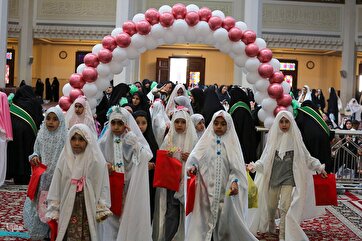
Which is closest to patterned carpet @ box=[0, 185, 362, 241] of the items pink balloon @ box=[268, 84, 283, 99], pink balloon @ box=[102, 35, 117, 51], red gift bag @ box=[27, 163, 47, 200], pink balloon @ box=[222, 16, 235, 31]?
red gift bag @ box=[27, 163, 47, 200]

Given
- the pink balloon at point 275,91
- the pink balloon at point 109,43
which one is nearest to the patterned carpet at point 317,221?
the pink balloon at point 275,91

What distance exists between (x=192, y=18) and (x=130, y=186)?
421 cm

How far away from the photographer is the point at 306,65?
2717 centimetres

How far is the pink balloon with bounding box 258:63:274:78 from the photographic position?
9.45 meters

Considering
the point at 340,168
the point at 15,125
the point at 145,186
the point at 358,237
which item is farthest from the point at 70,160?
Result: the point at 340,168

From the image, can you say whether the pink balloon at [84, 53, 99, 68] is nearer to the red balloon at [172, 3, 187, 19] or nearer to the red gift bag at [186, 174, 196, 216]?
the red balloon at [172, 3, 187, 19]

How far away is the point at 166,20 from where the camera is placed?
942 cm

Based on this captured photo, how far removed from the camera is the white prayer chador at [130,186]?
5.79 m

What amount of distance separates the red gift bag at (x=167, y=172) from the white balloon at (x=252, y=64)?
3695mm

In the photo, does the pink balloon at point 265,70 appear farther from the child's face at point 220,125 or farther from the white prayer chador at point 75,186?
the white prayer chador at point 75,186

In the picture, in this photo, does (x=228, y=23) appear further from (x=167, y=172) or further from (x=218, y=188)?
(x=218, y=188)

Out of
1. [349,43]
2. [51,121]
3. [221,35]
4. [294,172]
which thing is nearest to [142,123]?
[51,121]

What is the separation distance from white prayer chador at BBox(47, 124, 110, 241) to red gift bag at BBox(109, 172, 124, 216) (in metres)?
0.40

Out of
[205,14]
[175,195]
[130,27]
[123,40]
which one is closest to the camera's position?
[175,195]
